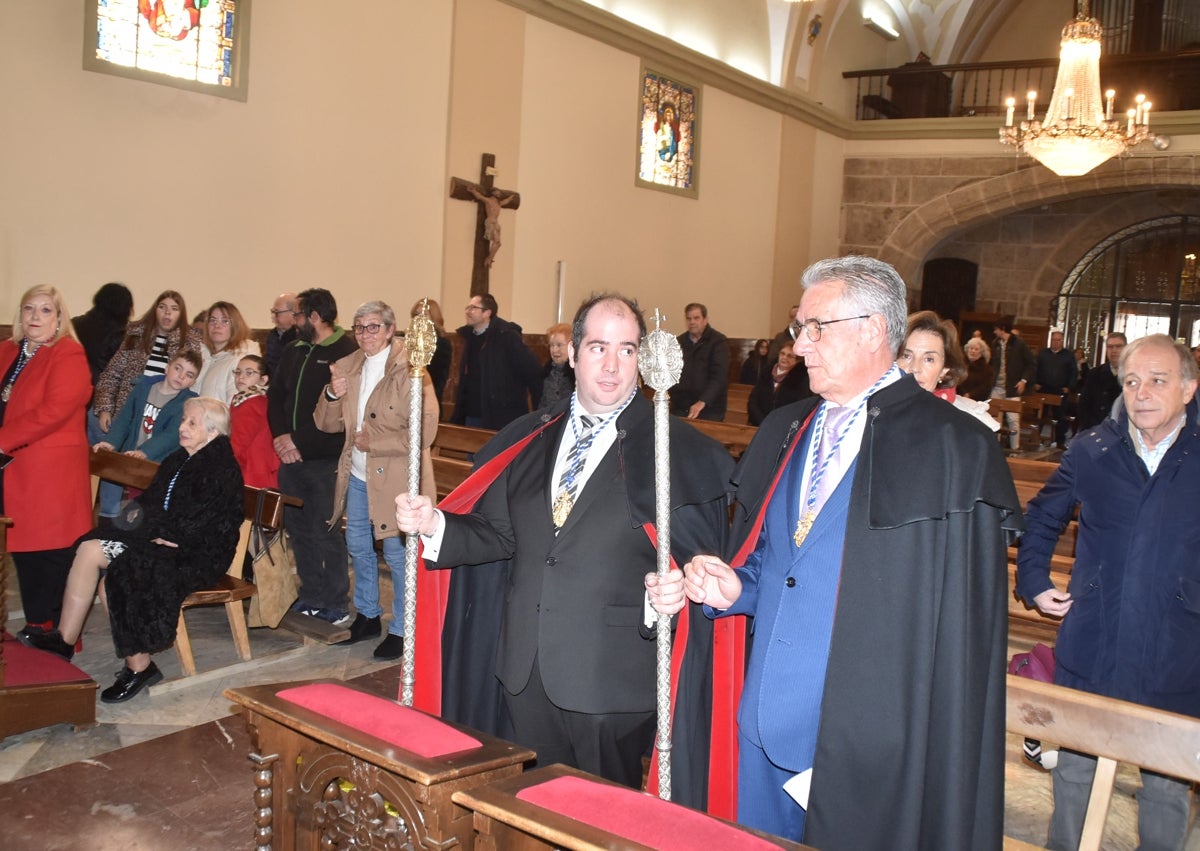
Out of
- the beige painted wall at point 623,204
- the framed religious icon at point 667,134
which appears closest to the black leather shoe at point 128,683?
the beige painted wall at point 623,204

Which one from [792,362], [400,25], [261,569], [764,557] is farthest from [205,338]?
[764,557]

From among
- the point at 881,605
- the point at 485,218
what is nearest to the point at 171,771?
the point at 881,605

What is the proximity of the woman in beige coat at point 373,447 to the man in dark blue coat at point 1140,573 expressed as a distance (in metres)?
2.56

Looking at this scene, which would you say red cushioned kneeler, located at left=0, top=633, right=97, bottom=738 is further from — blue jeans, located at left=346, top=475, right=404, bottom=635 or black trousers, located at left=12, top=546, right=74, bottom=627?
blue jeans, located at left=346, top=475, right=404, bottom=635

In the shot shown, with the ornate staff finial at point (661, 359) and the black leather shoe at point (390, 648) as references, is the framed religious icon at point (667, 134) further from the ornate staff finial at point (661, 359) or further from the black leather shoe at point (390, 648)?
the ornate staff finial at point (661, 359)

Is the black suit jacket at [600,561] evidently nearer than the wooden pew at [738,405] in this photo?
Yes

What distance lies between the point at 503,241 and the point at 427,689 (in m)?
8.74

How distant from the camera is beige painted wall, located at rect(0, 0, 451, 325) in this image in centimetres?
754

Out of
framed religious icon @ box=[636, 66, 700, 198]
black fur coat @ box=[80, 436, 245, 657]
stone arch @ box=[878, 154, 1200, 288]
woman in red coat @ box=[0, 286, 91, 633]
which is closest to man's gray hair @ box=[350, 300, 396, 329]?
black fur coat @ box=[80, 436, 245, 657]

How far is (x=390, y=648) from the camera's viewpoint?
5.06 m

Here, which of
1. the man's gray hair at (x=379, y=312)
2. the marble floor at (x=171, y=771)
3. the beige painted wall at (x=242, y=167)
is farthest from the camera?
the beige painted wall at (x=242, y=167)

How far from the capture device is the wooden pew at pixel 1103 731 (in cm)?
224

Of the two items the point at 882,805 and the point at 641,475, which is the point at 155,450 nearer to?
the point at 641,475

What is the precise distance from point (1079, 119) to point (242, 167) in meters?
7.51
